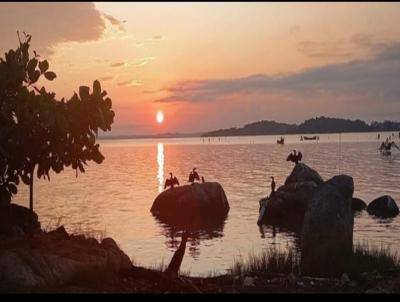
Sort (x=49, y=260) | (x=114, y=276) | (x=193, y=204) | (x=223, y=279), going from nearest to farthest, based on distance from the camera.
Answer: (x=49, y=260) < (x=114, y=276) < (x=223, y=279) < (x=193, y=204)

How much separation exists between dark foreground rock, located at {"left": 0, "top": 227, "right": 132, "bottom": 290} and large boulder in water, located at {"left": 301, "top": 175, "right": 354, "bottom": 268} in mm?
10179

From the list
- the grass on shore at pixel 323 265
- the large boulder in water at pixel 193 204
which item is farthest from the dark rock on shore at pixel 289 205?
the grass on shore at pixel 323 265

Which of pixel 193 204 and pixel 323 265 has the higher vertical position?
pixel 323 265

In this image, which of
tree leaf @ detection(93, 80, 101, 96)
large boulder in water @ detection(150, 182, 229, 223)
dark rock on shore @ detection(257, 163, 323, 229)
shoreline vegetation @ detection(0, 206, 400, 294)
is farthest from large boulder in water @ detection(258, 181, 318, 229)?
tree leaf @ detection(93, 80, 101, 96)

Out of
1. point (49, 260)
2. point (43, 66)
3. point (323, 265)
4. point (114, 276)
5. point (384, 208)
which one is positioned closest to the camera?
point (49, 260)

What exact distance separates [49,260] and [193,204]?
3029cm

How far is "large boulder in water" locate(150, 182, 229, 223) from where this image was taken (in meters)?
40.9

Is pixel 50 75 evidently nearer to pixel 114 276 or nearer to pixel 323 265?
pixel 114 276

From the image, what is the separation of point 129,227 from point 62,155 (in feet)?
75.1

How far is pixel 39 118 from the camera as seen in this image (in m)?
12.2

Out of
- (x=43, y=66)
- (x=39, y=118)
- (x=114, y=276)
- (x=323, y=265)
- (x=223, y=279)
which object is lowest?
(x=323, y=265)

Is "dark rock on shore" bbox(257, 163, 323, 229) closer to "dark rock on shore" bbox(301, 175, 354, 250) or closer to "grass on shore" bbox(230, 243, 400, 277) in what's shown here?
"dark rock on shore" bbox(301, 175, 354, 250)

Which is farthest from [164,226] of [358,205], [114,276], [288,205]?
[114,276]

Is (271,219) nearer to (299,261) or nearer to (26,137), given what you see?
(299,261)
